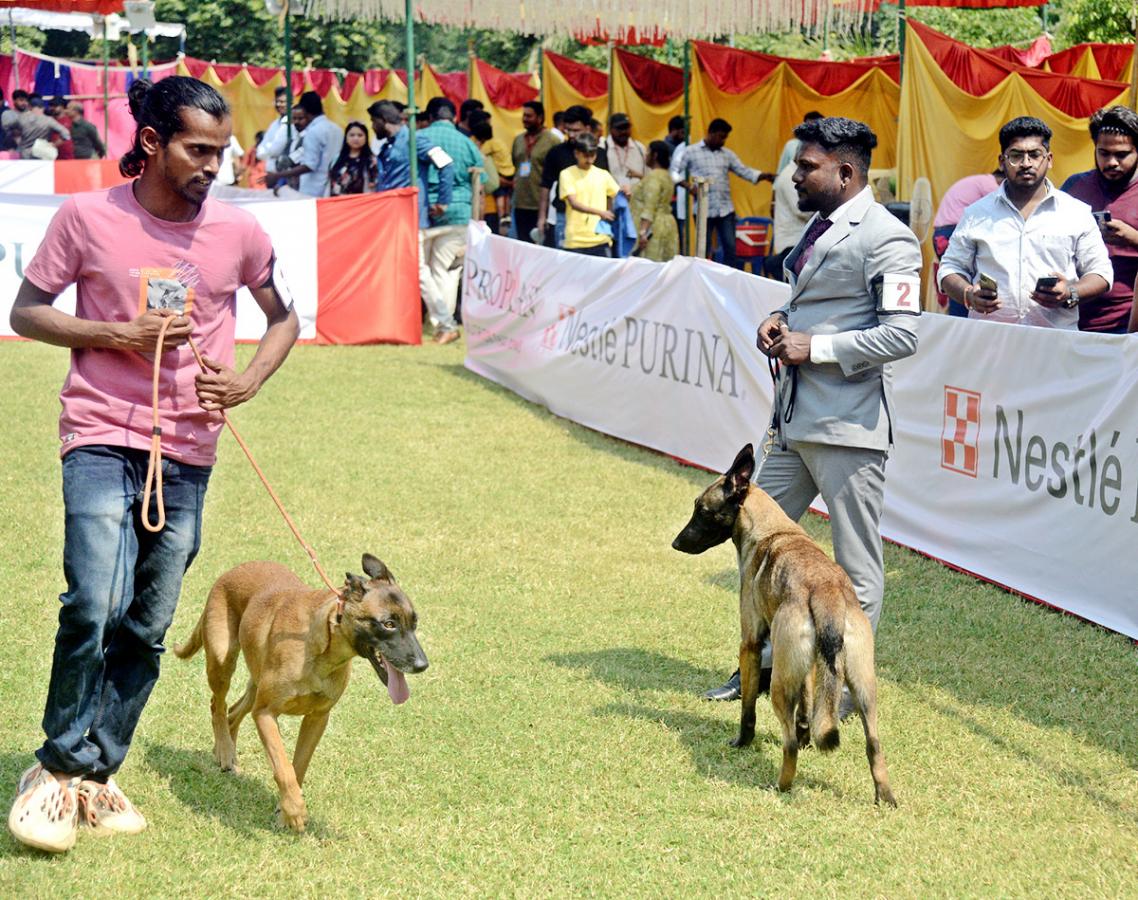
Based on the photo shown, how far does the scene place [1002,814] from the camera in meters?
4.57

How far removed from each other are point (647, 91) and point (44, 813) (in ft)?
64.5

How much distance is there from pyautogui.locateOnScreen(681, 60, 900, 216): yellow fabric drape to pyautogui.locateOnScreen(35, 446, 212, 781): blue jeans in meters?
16.0

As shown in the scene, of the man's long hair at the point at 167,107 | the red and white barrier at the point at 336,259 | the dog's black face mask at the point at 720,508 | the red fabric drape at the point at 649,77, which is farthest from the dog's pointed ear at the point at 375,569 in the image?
the red fabric drape at the point at 649,77

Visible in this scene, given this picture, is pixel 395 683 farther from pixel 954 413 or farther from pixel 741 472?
A: pixel 954 413

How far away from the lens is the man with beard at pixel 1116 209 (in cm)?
735

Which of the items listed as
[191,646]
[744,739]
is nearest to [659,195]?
[744,739]

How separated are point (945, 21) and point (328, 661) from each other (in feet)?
103

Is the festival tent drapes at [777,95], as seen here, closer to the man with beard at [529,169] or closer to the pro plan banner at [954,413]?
the man with beard at [529,169]

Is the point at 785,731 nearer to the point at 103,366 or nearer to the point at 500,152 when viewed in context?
the point at 103,366

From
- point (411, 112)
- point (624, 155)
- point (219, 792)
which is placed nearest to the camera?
point (219, 792)

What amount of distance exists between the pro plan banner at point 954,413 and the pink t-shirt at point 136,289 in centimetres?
420

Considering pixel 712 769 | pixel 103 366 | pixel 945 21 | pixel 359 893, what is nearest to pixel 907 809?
pixel 712 769

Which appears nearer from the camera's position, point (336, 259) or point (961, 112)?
point (961, 112)

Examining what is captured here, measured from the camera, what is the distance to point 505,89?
3091cm
